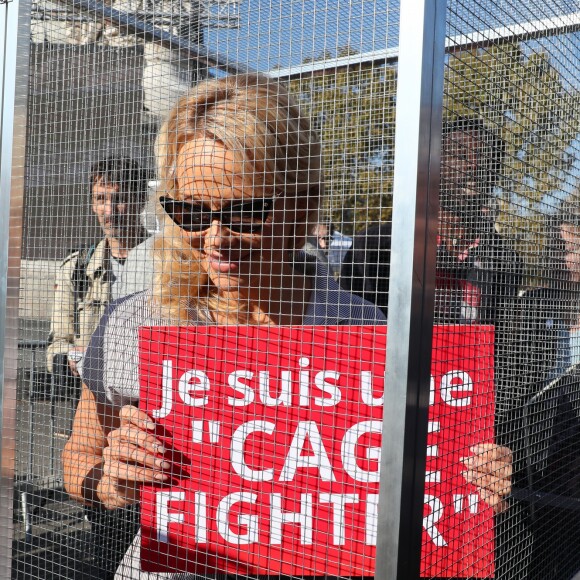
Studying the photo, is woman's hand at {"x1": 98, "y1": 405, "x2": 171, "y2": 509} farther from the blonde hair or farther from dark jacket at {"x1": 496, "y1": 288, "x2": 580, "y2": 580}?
dark jacket at {"x1": 496, "y1": 288, "x2": 580, "y2": 580}

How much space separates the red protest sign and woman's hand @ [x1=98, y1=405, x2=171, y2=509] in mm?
24

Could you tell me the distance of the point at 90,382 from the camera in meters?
1.54

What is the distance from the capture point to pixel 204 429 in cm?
129

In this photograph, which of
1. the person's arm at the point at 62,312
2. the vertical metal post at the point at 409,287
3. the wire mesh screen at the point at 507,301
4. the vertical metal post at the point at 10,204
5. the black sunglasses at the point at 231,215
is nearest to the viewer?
the vertical metal post at the point at 409,287

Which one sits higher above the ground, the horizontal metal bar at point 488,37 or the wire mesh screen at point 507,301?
the horizontal metal bar at point 488,37

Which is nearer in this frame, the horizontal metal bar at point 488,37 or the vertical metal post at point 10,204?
the horizontal metal bar at point 488,37

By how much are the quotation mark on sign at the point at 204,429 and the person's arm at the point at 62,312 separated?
55cm

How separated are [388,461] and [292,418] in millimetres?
254

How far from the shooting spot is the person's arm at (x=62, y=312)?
5.53 feet

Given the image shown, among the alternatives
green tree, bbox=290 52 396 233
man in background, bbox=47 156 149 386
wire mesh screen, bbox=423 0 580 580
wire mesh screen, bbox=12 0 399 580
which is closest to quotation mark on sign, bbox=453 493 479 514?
wire mesh screen, bbox=423 0 580 580

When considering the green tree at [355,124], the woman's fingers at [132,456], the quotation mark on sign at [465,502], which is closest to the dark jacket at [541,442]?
the quotation mark on sign at [465,502]

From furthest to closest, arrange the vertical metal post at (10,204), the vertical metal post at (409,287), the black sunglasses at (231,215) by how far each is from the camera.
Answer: the vertical metal post at (10,204), the black sunglasses at (231,215), the vertical metal post at (409,287)

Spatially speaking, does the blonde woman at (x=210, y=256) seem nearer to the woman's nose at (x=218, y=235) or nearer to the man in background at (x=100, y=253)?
the woman's nose at (x=218, y=235)

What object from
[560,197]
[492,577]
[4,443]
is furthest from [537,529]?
[4,443]
